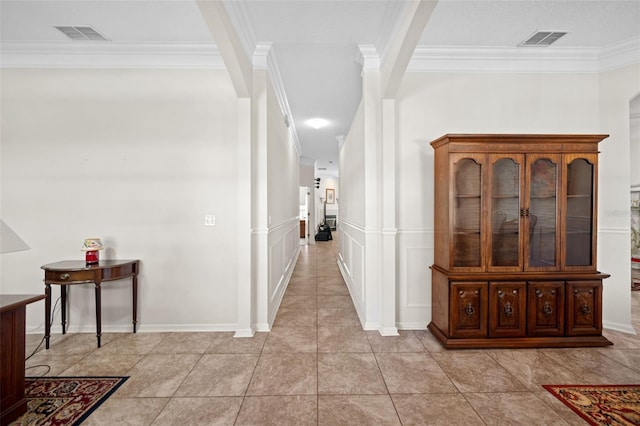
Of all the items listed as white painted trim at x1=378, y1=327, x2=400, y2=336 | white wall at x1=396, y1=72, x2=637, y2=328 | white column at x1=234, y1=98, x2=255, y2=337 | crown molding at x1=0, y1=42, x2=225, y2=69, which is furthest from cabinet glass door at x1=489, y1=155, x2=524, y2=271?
crown molding at x1=0, y1=42, x2=225, y2=69

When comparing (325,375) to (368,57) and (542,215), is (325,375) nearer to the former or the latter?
(542,215)

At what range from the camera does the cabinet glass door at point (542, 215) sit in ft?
8.51

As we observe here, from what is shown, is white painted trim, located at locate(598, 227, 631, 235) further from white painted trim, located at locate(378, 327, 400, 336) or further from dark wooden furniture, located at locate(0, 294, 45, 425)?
dark wooden furniture, located at locate(0, 294, 45, 425)

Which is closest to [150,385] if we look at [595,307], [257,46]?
[257,46]

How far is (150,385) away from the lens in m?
2.06

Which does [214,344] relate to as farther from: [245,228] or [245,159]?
[245,159]

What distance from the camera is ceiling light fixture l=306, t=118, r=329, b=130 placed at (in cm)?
525

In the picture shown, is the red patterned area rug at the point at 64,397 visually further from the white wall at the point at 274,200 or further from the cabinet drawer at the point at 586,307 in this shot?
the cabinet drawer at the point at 586,307

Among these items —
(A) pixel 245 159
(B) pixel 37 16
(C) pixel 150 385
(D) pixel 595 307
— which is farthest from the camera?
(A) pixel 245 159

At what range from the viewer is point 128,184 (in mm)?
2938

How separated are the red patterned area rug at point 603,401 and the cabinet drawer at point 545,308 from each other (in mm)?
576

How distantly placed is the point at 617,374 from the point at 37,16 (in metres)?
5.60

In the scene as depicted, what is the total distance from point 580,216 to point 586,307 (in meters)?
0.84

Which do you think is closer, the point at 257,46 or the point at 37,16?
the point at 37,16
